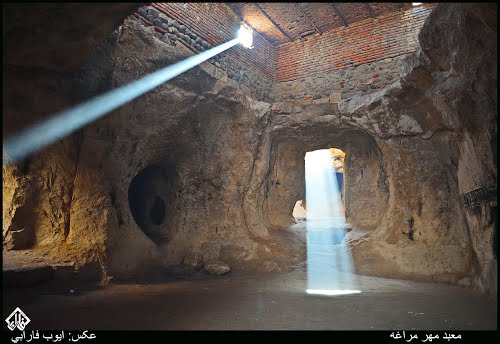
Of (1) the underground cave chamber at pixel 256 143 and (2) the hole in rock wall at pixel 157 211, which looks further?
(2) the hole in rock wall at pixel 157 211

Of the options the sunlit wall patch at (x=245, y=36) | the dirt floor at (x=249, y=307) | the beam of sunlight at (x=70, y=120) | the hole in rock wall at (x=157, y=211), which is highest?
the sunlit wall patch at (x=245, y=36)

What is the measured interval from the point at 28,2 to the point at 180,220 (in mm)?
4897

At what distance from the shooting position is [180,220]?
708 cm

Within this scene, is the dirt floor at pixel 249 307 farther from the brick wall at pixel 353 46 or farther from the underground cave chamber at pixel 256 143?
the brick wall at pixel 353 46

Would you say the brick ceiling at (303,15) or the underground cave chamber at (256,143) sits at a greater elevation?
the brick ceiling at (303,15)

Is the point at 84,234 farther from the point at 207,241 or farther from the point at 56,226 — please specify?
the point at 207,241

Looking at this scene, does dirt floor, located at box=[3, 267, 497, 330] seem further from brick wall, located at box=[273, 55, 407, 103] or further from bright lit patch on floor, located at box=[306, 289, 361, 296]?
brick wall, located at box=[273, 55, 407, 103]

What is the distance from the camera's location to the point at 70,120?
5117mm

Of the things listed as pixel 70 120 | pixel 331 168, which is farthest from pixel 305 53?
pixel 331 168

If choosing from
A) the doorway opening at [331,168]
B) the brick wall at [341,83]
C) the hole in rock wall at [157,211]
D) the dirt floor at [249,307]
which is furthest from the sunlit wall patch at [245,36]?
the doorway opening at [331,168]

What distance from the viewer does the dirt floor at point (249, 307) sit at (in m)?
3.29

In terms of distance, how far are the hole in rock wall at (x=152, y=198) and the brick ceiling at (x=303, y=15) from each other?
12.4 ft

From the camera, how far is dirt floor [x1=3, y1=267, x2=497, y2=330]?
129 inches

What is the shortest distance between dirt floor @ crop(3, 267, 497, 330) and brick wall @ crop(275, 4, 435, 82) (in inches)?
178
